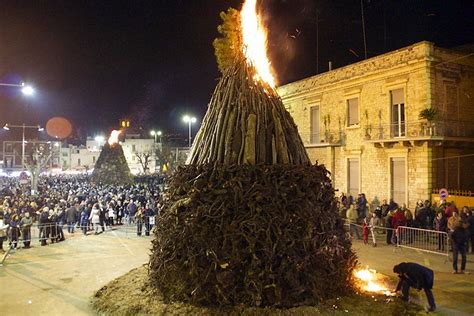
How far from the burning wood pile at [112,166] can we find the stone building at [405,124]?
790 inches

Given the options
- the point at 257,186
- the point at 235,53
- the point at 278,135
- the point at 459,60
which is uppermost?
the point at 459,60

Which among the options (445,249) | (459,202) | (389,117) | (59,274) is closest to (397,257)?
(445,249)

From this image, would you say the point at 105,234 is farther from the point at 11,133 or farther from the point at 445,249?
the point at 11,133

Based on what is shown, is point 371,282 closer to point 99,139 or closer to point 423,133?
point 423,133

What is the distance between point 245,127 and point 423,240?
10443mm

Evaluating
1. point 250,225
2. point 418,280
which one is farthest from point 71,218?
point 418,280

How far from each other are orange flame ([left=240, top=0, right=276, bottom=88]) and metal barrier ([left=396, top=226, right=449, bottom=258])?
912cm

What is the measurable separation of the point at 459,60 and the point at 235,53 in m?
19.7

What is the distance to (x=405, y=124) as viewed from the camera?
22688 mm

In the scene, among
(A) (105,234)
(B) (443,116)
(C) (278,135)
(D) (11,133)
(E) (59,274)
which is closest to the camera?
Answer: (C) (278,135)

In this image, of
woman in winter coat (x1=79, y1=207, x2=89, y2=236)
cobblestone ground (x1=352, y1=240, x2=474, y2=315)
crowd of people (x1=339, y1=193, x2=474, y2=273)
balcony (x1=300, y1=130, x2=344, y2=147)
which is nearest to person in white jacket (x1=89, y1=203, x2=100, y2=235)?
woman in winter coat (x1=79, y1=207, x2=89, y2=236)

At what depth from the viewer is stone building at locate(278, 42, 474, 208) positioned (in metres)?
22.0

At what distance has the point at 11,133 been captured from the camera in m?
87.4

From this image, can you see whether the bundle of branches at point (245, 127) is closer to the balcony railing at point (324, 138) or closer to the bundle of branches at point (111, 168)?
the balcony railing at point (324, 138)
